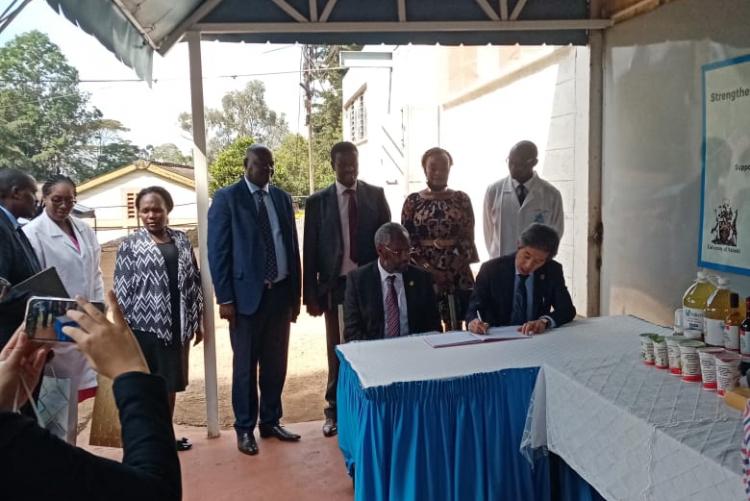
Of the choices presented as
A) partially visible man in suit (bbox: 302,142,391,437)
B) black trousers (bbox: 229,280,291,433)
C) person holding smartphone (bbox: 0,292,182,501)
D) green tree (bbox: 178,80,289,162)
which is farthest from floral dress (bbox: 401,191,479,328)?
green tree (bbox: 178,80,289,162)

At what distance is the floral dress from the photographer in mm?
3959

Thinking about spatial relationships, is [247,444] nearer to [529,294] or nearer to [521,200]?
[529,294]

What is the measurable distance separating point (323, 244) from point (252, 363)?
0.91 meters

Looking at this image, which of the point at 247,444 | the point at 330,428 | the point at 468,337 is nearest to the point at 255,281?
the point at 247,444

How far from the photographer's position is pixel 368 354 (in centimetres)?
267

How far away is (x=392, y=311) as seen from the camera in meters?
3.27

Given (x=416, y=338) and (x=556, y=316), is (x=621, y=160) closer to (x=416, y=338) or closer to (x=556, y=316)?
(x=556, y=316)

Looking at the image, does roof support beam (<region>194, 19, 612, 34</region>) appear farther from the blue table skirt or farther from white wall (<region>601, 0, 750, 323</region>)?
the blue table skirt

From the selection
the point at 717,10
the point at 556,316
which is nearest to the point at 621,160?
the point at 717,10

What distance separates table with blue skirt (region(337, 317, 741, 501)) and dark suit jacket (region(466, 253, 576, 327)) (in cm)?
64

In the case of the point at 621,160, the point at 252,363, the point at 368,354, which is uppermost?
the point at 621,160

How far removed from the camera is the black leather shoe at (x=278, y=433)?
4.03 m

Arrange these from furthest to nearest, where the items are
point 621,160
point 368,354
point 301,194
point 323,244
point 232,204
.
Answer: point 301,194 → point 621,160 → point 323,244 → point 232,204 → point 368,354

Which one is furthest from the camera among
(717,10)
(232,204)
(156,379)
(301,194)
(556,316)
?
(301,194)
